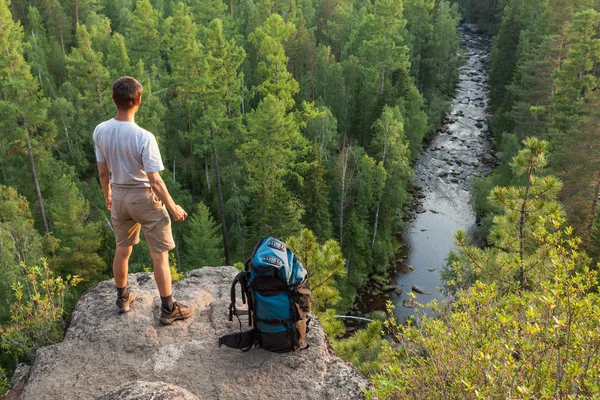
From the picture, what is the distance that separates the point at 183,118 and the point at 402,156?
14.2 metres

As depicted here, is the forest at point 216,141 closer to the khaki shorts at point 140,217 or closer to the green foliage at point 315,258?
the green foliage at point 315,258

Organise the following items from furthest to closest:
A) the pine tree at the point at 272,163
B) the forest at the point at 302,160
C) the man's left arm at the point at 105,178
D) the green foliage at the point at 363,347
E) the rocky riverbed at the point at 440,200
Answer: the rocky riverbed at the point at 440,200 < the pine tree at the point at 272,163 < the green foliage at the point at 363,347 < the forest at the point at 302,160 < the man's left arm at the point at 105,178

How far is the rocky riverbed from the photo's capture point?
2586 cm

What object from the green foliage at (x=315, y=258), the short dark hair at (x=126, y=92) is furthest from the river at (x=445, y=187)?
the short dark hair at (x=126, y=92)

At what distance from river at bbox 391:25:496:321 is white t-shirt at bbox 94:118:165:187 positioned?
21095 mm

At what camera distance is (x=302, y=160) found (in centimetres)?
2638

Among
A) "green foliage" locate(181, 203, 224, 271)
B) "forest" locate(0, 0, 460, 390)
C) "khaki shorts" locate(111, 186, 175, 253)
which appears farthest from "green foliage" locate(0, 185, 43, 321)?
"khaki shorts" locate(111, 186, 175, 253)

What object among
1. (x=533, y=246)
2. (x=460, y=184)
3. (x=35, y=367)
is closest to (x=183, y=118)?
(x=460, y=184)

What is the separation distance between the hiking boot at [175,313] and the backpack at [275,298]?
0.94m

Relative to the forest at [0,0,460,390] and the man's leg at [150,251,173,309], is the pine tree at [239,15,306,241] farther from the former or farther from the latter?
the man's leg at [150,251,173,309]

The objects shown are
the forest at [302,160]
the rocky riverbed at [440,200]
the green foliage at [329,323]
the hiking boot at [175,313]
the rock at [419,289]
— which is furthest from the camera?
the rocky riverbed at [440,200]

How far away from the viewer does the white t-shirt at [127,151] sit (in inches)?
179

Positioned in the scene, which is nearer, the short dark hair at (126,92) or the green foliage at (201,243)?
the short dark hair at (126,92)

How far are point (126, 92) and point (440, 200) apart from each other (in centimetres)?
3044
